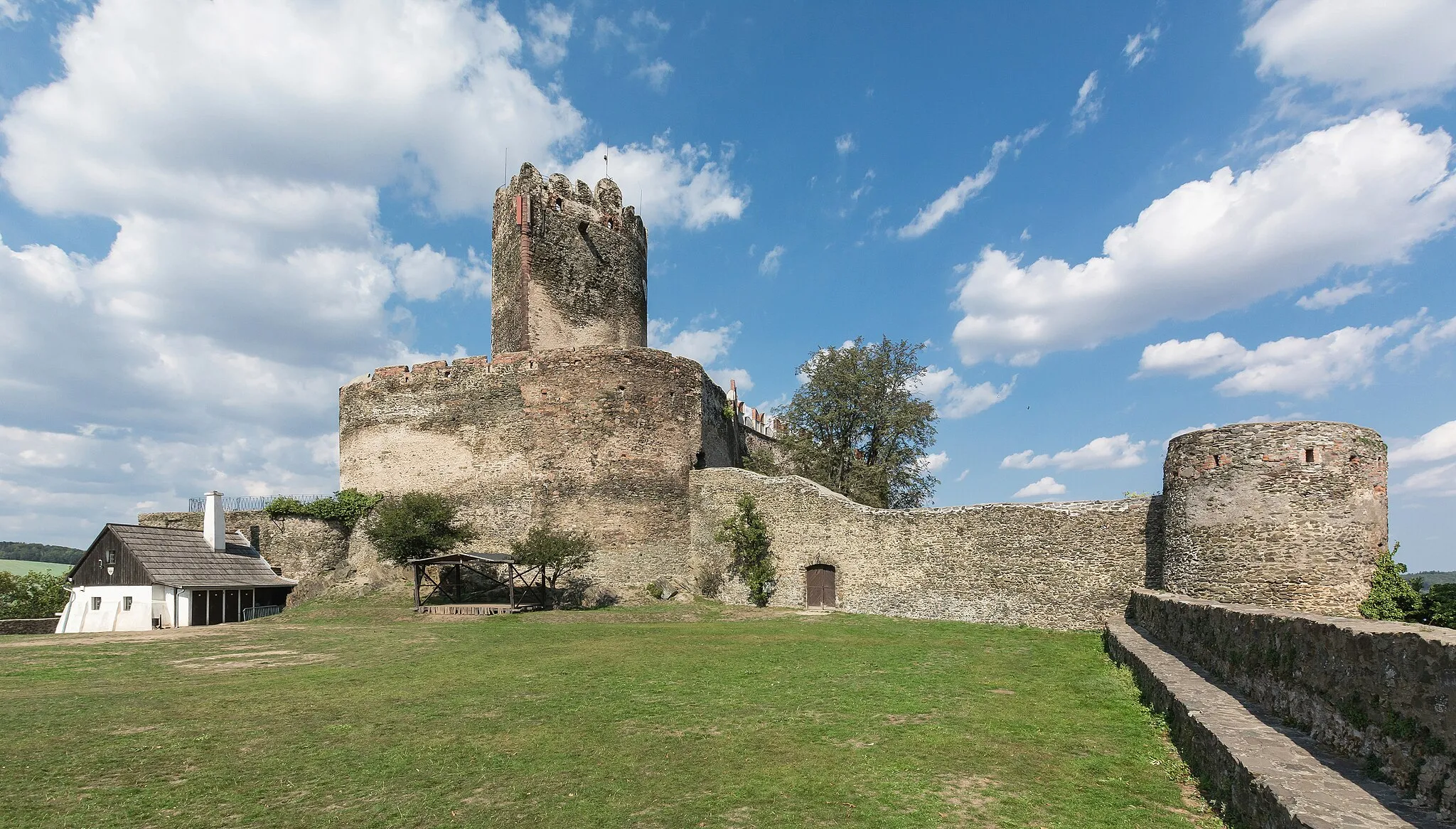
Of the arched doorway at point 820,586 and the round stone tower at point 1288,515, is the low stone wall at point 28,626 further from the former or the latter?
the round stone tower at point 1288,515

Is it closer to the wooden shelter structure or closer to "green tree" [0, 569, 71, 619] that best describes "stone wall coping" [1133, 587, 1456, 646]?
the wooden shelter structure

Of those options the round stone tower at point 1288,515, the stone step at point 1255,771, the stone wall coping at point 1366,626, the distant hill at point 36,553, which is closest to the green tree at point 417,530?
the round stone tower at point 1288,515

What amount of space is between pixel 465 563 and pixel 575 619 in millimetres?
5402

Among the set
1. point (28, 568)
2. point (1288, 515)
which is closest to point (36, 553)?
point (28, 568)

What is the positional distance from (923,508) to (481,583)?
1408 cm

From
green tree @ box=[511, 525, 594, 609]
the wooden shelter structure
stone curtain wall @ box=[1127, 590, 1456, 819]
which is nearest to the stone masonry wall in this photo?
green tree @ box=[511, 525, 594, 609]

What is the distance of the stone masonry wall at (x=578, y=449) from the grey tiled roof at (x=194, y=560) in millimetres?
5353

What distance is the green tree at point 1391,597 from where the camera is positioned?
11227mm

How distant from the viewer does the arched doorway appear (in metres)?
21.4

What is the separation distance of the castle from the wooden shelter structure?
102 cm

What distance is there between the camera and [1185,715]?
6570 millimetres

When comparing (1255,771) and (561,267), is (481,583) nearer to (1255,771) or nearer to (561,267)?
(561,267)

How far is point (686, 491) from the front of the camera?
2458 centimetres

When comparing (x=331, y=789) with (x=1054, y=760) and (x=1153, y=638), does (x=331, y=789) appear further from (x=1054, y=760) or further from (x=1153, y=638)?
(x=1153, y=638)
